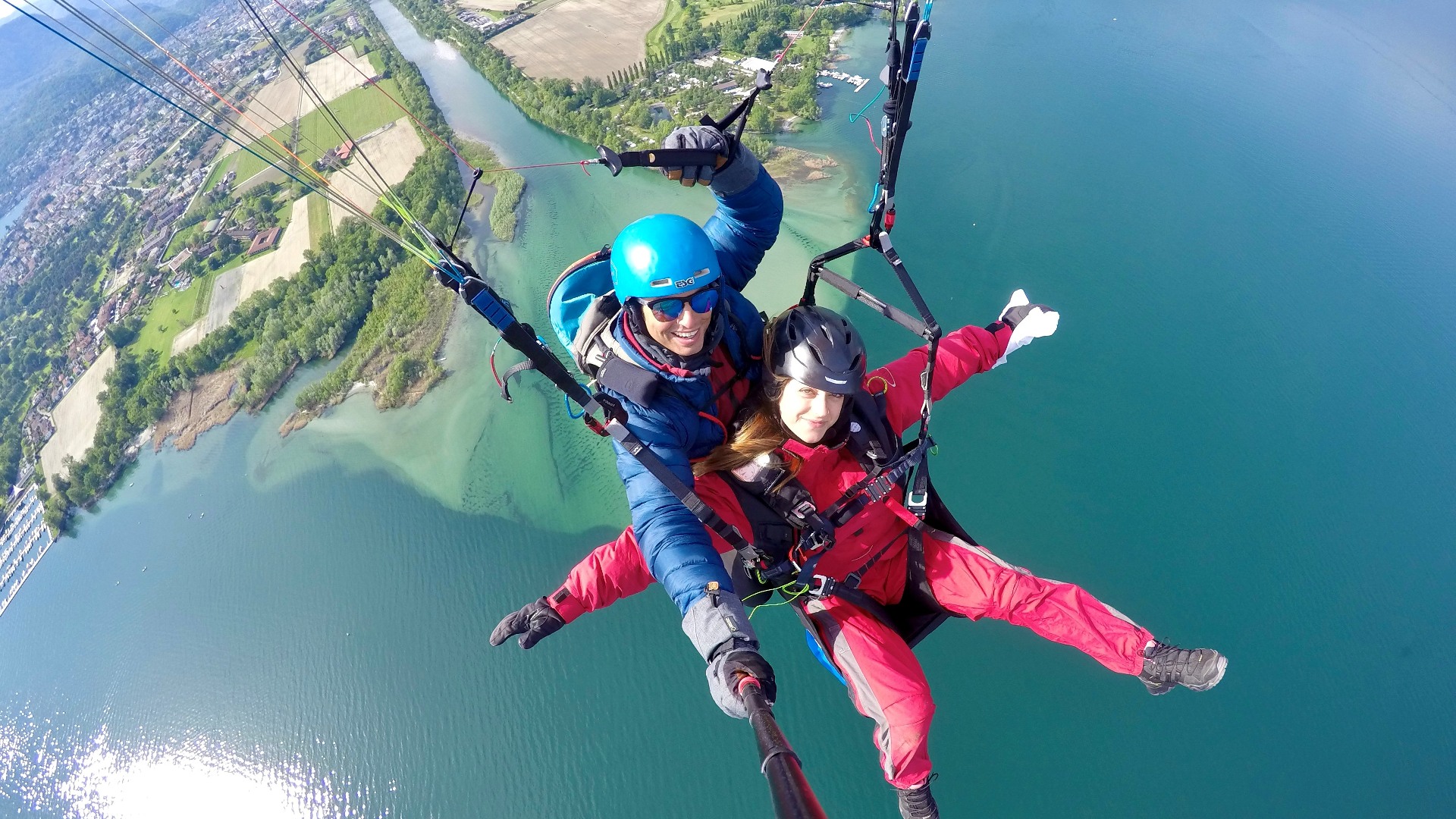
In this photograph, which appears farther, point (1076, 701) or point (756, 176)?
point (1076, 701)

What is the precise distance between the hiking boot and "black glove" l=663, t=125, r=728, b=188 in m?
2.31

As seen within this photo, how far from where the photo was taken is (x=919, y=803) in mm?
2352

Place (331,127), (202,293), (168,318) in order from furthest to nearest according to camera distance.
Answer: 1. (331,127)
2. (202,293)
3. (168,318)

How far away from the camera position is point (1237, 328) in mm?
7938

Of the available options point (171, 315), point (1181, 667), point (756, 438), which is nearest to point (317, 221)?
point (171, 315)

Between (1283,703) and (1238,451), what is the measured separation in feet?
8.96

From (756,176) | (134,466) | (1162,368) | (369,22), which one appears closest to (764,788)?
(756,176)

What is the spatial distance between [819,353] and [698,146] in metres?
0.86

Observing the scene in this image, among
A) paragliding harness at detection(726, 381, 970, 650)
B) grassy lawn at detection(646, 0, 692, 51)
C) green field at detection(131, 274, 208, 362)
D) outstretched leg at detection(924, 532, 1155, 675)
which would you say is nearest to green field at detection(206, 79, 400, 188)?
green field at detection(131, 274, 208, 362)

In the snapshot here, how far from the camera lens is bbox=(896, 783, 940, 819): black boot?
92.3 inches

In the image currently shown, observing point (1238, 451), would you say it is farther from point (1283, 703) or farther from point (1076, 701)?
point (1076, 701)

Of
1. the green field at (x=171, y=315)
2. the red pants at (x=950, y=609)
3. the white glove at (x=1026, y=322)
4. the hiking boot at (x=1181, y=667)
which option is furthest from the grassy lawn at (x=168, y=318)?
the hiking boot at (x=1181, y=667)

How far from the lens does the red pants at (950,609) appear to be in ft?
7.14

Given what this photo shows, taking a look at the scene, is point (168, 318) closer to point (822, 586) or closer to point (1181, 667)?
point (822, 586)
